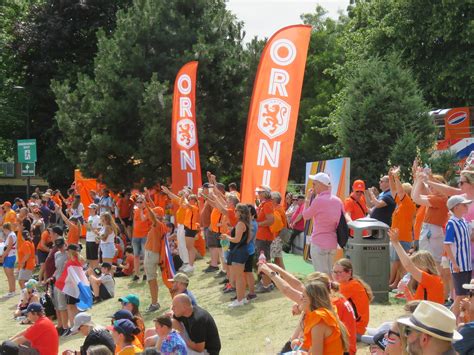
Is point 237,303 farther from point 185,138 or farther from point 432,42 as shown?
point 432,42

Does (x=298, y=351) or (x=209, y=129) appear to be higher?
(x=209, y=129)

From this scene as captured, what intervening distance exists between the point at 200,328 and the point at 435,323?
4.50 m

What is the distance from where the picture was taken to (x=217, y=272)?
17.1 m

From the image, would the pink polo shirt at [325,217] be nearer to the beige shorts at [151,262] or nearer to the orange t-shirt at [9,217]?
the beige shorts at [151,262]

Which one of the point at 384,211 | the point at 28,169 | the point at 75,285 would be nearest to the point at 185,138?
the point at 75,285

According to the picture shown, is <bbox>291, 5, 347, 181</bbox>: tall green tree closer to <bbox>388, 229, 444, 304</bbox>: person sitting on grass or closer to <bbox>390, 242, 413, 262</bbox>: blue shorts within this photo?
<bbox>390, 242, 413, 262</bbox>: blue shorts

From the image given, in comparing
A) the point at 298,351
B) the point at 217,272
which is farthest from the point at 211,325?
the point at 217,272

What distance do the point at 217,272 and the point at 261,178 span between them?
3.83 meters

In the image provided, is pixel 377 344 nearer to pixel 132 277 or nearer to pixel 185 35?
pixel 132 277

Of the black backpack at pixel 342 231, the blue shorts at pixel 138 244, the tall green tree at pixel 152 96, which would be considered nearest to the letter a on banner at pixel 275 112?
the black backpack at pixel 342 231

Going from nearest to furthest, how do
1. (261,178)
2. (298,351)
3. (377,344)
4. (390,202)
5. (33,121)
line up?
1. (377,344)
2. (298,351)
3. (390,202)
4. (261,178)
5. (33,121)

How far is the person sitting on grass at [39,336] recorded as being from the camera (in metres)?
10.8

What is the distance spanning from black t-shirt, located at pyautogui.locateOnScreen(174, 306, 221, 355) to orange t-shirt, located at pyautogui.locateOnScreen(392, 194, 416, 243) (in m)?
4.18

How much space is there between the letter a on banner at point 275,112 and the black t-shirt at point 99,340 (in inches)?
227
